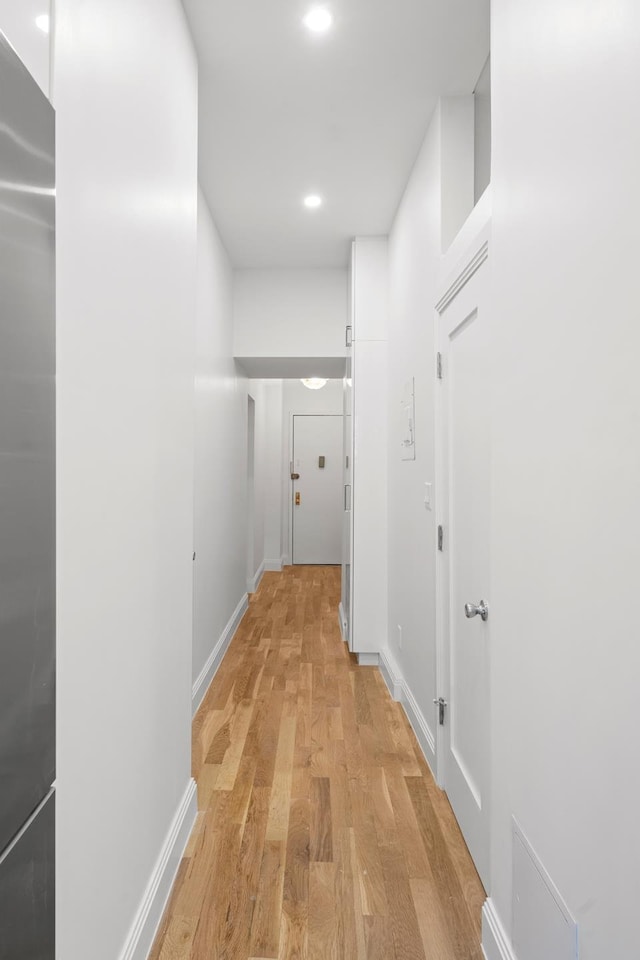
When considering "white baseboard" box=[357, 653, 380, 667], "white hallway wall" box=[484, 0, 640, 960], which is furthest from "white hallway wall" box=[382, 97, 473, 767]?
"white hallway wall" box=[484, 0, 640, 960]

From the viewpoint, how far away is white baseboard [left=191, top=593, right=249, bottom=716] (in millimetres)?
2982

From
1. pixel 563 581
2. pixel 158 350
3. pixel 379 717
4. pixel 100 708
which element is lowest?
pixel 379 717

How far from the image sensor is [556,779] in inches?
41.6

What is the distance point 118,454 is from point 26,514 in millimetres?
480

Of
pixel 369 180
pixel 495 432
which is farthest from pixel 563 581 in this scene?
pixel 369 180

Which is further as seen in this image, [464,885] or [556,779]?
[464,885]

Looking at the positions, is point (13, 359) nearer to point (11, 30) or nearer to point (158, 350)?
point (11, 30)

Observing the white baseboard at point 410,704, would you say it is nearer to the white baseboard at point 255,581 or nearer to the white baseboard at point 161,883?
the white baseboard at point 161,883

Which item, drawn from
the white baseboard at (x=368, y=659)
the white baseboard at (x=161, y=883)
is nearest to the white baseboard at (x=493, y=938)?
the white baseboard at (x=161, y=883)

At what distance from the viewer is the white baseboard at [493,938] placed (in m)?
1.30

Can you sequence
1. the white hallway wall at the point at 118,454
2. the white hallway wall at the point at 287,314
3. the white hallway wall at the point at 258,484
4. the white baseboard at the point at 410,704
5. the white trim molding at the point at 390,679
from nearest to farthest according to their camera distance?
the white hallway wall at the point at 118,454 < the white baseboard at the point at 410,704 < the white trim molding at the point at 390,679 < the white hallway wall at the point at 287,314 < the white hallway wall at the point at 258,484

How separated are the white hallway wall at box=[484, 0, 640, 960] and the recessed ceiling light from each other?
73 cm

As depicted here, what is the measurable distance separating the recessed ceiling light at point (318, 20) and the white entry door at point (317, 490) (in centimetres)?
581

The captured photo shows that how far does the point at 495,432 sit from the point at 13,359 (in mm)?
1128
